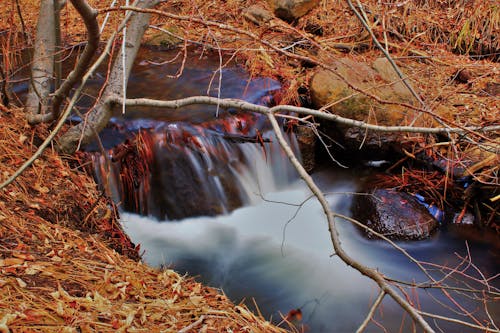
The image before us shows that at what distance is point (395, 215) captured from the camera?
13.1ft

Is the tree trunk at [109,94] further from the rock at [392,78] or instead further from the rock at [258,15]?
the rock at [258,15]

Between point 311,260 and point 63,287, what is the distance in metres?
2.20

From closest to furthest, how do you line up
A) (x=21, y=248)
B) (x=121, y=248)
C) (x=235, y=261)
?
1. (x=21, y=248)
2. (x=121, y=248)
3. (x=235, y=261)

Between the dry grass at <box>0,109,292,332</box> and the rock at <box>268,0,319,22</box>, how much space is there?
4.17 m

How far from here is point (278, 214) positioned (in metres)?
4.21

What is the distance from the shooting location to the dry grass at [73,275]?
180cm

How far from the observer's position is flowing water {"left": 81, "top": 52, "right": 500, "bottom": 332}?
131 inches

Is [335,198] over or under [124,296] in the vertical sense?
under

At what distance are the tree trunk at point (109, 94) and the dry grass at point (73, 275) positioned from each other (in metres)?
0.19

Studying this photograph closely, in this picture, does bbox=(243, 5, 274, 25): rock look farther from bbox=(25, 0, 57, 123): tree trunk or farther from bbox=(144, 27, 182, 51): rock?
bbox=(25, 0, 57, 123): tree trunk

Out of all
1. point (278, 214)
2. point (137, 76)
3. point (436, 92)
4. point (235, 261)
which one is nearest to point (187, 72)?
point (137, 76)

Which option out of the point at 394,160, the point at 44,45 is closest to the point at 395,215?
the point at 394,160

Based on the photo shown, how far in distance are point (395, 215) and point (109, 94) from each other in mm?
2584

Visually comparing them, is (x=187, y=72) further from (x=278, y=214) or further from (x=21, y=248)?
(x=21, y=248)
